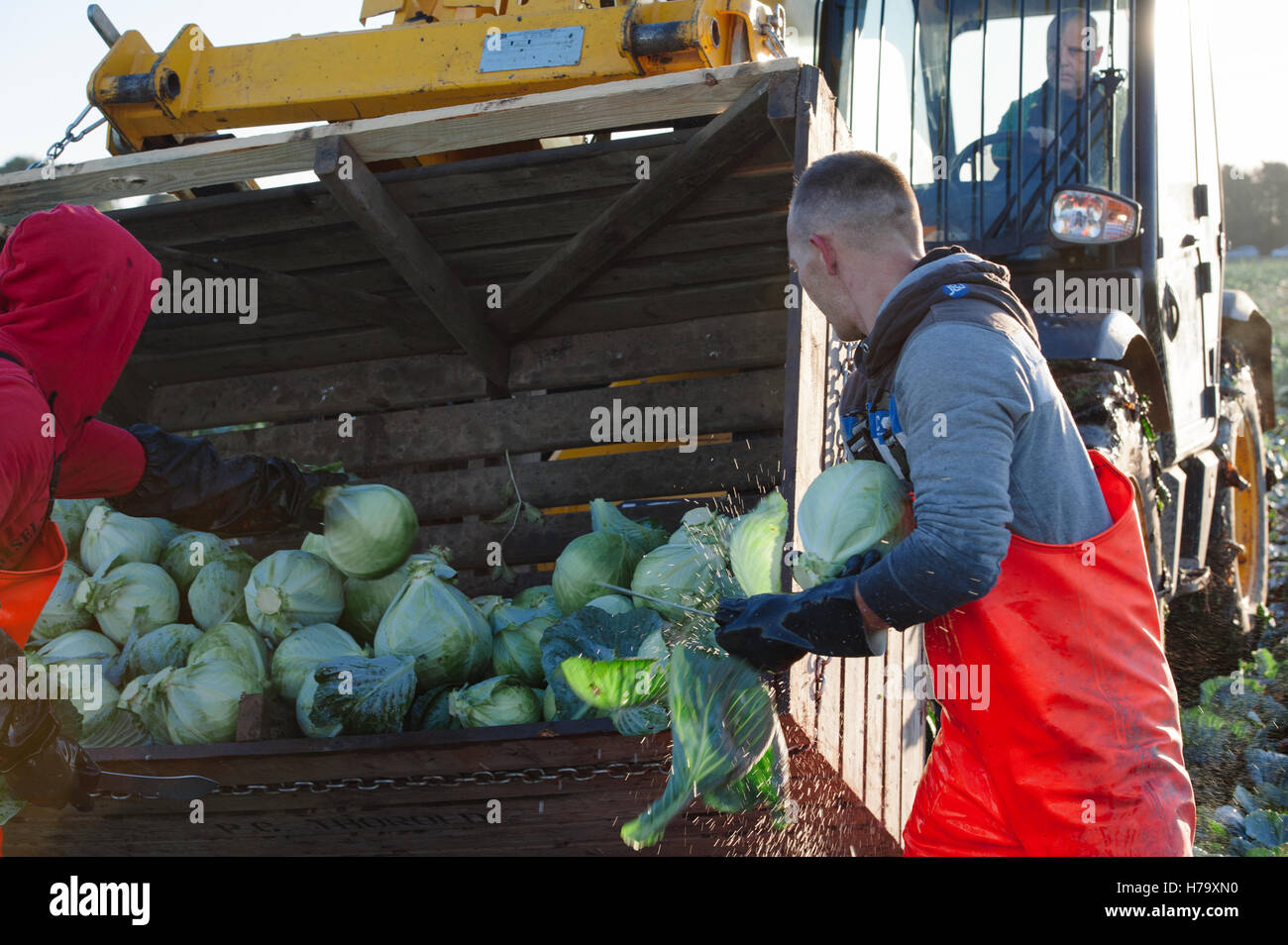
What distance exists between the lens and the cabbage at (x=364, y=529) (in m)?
3.33

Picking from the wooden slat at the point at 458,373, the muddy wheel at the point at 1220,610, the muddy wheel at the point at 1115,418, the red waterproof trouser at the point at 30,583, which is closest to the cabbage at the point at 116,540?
the red waterproof trouser at the point at 30,583

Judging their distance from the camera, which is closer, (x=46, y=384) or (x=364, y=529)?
(x=46, y=384)

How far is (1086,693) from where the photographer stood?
1.87 meters

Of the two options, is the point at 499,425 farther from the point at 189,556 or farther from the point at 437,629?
the point at 437,629

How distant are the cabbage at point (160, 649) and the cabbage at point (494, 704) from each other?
3.16 ft

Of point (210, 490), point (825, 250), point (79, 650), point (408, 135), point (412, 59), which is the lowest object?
point (79, 650)

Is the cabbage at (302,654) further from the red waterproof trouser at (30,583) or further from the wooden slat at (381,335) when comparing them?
the wooden slat at (381,335)

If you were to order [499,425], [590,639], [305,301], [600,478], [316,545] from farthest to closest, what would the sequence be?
[499,425] < [600,478] < [305,301] < [316,545] < [590,639]

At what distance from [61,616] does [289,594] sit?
828 millimetres

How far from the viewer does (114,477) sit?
3.12 metres

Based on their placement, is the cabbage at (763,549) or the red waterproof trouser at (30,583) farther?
the red waterproof trouser at (30,583)

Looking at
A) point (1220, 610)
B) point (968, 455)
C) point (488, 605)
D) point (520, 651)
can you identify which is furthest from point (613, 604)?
point (1220, 610)
